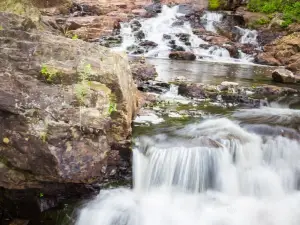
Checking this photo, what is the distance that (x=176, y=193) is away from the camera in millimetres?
5246

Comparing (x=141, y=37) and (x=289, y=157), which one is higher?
(x=141, y=37)

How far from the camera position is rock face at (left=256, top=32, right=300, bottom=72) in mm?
15883

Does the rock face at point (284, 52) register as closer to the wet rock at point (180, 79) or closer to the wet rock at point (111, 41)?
the wet rock at point (180, 79)

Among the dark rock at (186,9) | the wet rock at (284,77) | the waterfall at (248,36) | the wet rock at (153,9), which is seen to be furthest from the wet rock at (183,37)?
the wet rock at (284,77)

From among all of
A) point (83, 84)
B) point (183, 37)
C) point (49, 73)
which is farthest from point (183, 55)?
point (49, 73)

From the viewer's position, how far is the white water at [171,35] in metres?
16.9

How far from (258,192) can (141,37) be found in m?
15.1

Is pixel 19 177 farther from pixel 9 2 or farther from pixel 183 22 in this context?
pixel 183 22

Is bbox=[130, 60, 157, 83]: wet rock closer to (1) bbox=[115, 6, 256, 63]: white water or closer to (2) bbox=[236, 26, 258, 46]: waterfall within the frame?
(1) bbox=[115, 6, 256, 63]: white water

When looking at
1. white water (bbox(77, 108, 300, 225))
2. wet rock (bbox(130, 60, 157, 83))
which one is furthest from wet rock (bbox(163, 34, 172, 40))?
white water (bbox(77, 108, 300, 225))

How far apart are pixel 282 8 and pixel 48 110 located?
20793mm

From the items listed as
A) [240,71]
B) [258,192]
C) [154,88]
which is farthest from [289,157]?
[240,71]

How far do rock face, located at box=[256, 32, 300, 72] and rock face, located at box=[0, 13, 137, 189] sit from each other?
43.8 ft

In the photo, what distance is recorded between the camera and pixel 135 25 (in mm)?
20609
